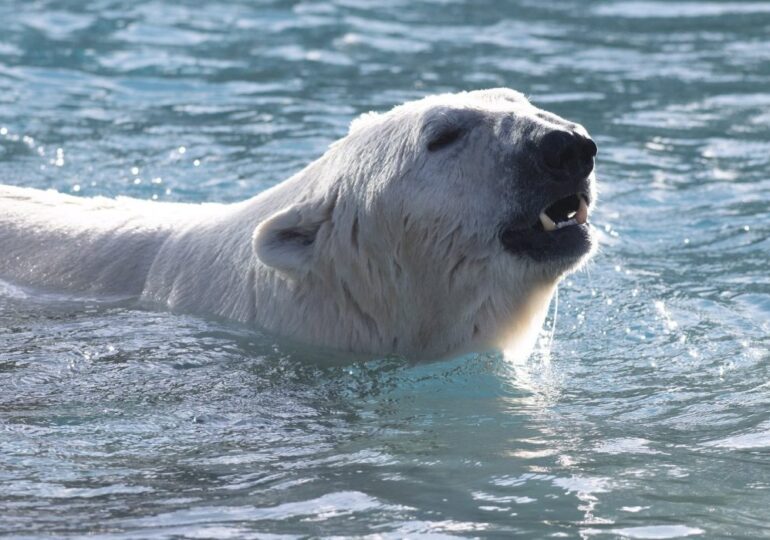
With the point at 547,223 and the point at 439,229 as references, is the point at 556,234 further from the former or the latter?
the point at 439,229

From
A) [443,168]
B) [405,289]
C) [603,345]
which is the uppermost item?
Result: [443,168]

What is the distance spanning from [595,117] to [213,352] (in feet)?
18.5

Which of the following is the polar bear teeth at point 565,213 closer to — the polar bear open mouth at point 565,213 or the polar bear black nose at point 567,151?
the polar bear open mouth at point 565,213

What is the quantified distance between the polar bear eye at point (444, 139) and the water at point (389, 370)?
2.69 ft

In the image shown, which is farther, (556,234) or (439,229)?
(439,229)

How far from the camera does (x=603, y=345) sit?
19.5 ft

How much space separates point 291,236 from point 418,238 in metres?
0.50

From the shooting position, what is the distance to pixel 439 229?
5102 millimetres

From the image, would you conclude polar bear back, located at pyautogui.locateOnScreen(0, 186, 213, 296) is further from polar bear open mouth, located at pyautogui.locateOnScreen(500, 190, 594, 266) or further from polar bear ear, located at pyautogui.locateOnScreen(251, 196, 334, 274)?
polar bear open mouth, located at pyautogui.locateOnScreen(500, 190, 594, 266)

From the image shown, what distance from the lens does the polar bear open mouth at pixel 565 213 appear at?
495 cm

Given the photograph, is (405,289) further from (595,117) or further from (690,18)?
(690,18)

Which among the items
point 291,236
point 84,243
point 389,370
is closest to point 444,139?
point 291,236

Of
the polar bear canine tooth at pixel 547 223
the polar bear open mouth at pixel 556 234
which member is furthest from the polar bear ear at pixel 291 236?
the polar bear canine tooth at pixel 547 223

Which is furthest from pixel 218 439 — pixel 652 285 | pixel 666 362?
pixel 652 285
